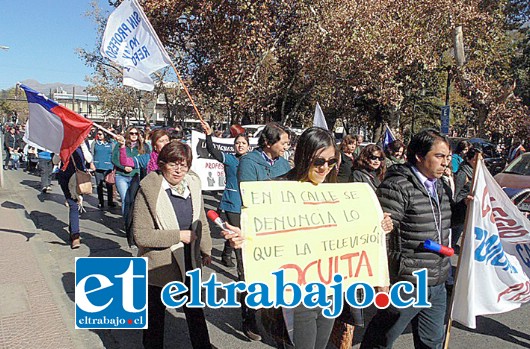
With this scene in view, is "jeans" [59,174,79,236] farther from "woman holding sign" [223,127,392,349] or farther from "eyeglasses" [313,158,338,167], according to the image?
"eyeglasses" [313,158,338,167]

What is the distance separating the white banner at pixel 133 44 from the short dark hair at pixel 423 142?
4781 millimetres

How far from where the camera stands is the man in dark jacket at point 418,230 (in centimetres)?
304

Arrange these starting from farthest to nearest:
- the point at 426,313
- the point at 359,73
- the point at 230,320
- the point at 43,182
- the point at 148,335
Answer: the point at 359,73, the point at 43,182, the point at 230,320, the point at 148,335, the point at 426,313

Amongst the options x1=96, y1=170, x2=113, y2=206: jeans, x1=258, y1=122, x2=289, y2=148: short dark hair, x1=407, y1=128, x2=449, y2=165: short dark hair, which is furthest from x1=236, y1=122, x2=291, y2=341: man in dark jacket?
x1=96, y1=170, x2=113, y2=206: jeans

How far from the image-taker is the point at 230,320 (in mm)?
4703

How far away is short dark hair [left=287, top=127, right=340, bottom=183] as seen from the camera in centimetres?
277

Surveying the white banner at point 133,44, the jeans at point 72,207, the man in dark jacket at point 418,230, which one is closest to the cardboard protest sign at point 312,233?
the man in dark jacket at point 418,230

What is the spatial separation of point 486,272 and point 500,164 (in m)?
17.2

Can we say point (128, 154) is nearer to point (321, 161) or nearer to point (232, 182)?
point (232, 182)

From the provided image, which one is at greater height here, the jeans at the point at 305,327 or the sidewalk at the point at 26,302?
the jeans at the point at 305,327

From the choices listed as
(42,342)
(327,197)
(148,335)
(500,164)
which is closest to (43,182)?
(42,342)

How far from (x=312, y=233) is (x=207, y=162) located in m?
6.65

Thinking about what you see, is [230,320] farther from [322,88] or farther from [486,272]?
[322,88]

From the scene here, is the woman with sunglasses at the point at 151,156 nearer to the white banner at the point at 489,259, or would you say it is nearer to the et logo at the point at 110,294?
the et logo at the point at 110,294
